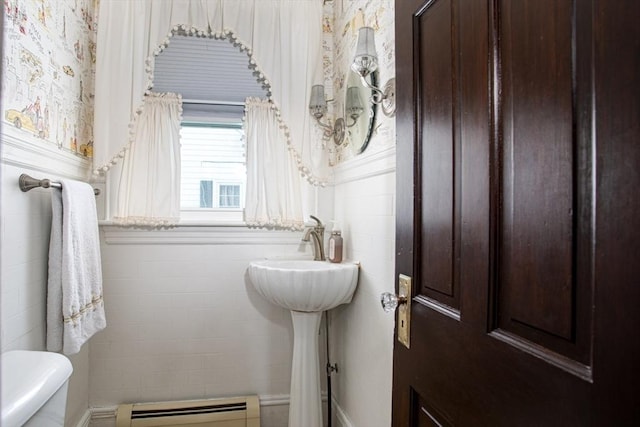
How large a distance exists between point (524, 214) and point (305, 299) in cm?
119

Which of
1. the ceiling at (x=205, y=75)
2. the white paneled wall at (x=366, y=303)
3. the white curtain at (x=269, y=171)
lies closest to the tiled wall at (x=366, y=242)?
the white paneled wall at (x=366, y=303)

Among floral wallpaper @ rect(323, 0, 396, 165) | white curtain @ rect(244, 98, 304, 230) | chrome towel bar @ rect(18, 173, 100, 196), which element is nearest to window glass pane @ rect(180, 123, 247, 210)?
white curtain @ rect(244, 98, 304, 230)

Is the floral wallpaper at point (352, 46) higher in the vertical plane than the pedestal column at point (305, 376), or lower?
higher

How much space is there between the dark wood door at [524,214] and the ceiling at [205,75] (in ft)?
4.45

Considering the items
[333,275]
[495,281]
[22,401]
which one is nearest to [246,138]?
[333,275]

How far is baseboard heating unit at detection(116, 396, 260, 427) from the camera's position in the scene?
72.4 inches

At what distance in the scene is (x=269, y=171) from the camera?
6.67 feet

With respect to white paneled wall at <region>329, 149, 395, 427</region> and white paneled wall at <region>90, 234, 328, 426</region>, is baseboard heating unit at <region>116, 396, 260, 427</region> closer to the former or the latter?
white paneled wall at <region>90, 234, 328, 426</region>

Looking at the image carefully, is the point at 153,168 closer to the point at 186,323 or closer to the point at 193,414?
the point at 186,323

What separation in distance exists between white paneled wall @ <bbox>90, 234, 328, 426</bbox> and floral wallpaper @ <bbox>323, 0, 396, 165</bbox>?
764 millimetres

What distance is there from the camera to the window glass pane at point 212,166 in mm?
2086

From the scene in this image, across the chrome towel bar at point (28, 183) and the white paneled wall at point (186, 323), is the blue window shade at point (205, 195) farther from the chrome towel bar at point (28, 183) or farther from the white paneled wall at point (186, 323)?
the chrome towel bar at point (28, 183)

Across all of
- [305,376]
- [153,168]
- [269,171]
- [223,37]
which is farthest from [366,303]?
[223,37]

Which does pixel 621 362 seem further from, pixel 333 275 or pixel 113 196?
pixel 113 196
